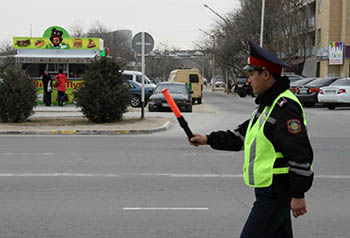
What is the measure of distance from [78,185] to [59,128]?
7.92 m

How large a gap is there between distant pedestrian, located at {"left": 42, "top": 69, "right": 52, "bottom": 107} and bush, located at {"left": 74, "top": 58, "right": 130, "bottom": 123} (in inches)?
334

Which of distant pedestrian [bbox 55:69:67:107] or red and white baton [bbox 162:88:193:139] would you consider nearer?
red and white baton [bbox 162:88:193:139]

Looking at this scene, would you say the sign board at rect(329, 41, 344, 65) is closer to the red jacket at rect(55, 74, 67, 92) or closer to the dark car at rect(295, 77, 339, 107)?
the dark car at rect(295, 77, 339, 107)

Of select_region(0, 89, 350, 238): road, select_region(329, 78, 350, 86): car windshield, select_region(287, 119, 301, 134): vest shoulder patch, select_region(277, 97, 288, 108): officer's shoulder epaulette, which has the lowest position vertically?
select_region(0, 89, 350, 238): road

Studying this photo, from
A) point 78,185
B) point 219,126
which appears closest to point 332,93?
point 219,126

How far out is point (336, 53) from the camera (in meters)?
43.8

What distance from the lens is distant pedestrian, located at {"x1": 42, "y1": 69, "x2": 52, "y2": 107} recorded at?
24.6m

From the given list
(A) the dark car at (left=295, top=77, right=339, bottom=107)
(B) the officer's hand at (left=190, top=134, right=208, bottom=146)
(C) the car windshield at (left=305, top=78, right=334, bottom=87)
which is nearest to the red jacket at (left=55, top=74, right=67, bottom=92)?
(A) the dark car at (left=295, top=77, right=339, bottom=107)

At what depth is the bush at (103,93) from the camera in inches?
647

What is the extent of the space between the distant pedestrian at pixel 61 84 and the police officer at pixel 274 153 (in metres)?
21.8

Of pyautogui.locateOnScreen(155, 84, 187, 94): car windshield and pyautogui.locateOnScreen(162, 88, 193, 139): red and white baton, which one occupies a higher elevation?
pyautogui.locateOnScreen(162, 88, 193, 139): red and white baton

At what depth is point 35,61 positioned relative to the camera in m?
26.1

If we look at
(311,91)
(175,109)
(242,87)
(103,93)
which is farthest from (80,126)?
(242,87)

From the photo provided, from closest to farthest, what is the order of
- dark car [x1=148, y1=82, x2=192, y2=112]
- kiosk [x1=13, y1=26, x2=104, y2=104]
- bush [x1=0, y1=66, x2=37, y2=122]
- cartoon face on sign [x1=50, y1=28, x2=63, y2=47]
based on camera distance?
bush [x1=0, y1=66, x2=37, y2=122], dark car [x1=148, y1=82, x2=192, y2=112], kiosk [x1=13, y1=26, x2=104, y2=104], cartoon face on sign [x1=50, y1=28, x2=63, y2=47]
